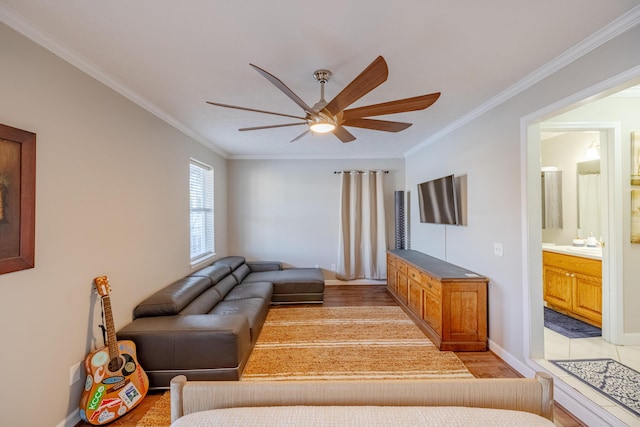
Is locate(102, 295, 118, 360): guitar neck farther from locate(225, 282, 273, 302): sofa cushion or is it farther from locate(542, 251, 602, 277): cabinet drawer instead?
locate(542, 251, 602, 277): cabinet drawer

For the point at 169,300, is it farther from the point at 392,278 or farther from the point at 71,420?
the point at 392,278

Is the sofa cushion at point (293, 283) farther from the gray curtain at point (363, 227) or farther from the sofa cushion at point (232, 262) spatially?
the gray curtain at point (363, 227)

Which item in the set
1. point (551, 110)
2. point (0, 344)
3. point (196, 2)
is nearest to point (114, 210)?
point (0, 344)

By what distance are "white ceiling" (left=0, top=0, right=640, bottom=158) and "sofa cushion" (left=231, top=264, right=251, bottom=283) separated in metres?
2.54

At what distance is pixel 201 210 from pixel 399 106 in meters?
3.58

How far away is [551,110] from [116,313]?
3.85 metres

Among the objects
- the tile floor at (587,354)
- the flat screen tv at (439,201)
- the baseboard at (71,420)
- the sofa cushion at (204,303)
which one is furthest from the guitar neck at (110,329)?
the flat screen tv at (439,201)

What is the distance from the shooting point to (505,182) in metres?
2.59

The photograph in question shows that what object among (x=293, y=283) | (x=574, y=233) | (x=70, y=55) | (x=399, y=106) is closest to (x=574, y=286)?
(x=574, y=233)

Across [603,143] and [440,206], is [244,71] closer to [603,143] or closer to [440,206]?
[440,206]

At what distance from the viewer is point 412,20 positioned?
1.54 meters

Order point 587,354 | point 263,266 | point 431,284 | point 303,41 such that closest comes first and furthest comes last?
point 303,41, point 587,354, point 431,284, point 263,266

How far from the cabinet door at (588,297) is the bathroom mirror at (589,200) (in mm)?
936

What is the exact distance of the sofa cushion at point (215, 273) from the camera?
3541 mm
